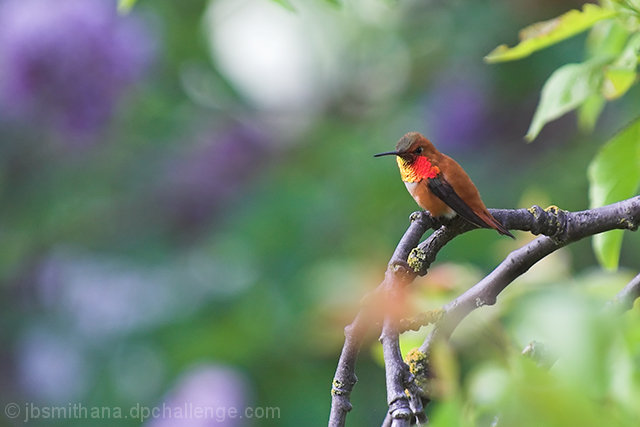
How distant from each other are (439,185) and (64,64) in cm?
136

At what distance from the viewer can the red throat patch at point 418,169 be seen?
517mm

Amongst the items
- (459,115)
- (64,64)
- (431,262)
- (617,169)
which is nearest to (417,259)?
(431,262)

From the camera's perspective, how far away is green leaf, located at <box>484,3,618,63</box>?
0.64 metres

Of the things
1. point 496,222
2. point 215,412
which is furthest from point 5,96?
point 496,222

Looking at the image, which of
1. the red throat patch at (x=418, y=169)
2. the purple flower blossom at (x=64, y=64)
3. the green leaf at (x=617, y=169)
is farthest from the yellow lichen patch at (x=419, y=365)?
the purple flower blossom at (x=64, y=64)

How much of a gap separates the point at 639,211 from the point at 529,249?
→ 71mm

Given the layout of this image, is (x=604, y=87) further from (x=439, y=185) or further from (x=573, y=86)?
(x=439, y=185)

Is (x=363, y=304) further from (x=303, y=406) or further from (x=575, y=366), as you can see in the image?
(x=303, y=406)

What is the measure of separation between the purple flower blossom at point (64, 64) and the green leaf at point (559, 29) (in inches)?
48.0

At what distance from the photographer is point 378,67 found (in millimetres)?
2232

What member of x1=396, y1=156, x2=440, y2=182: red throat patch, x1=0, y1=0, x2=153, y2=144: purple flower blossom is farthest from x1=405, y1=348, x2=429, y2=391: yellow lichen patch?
x1=0, y1=0, x2=153, y2=144: purple flower blossom

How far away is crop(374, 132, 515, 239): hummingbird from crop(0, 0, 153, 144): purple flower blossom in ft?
4.32

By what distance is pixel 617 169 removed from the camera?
0.63 m

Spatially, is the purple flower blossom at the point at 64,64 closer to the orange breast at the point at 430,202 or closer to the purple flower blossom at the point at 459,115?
the purple flower blossom at the point at 459,115
